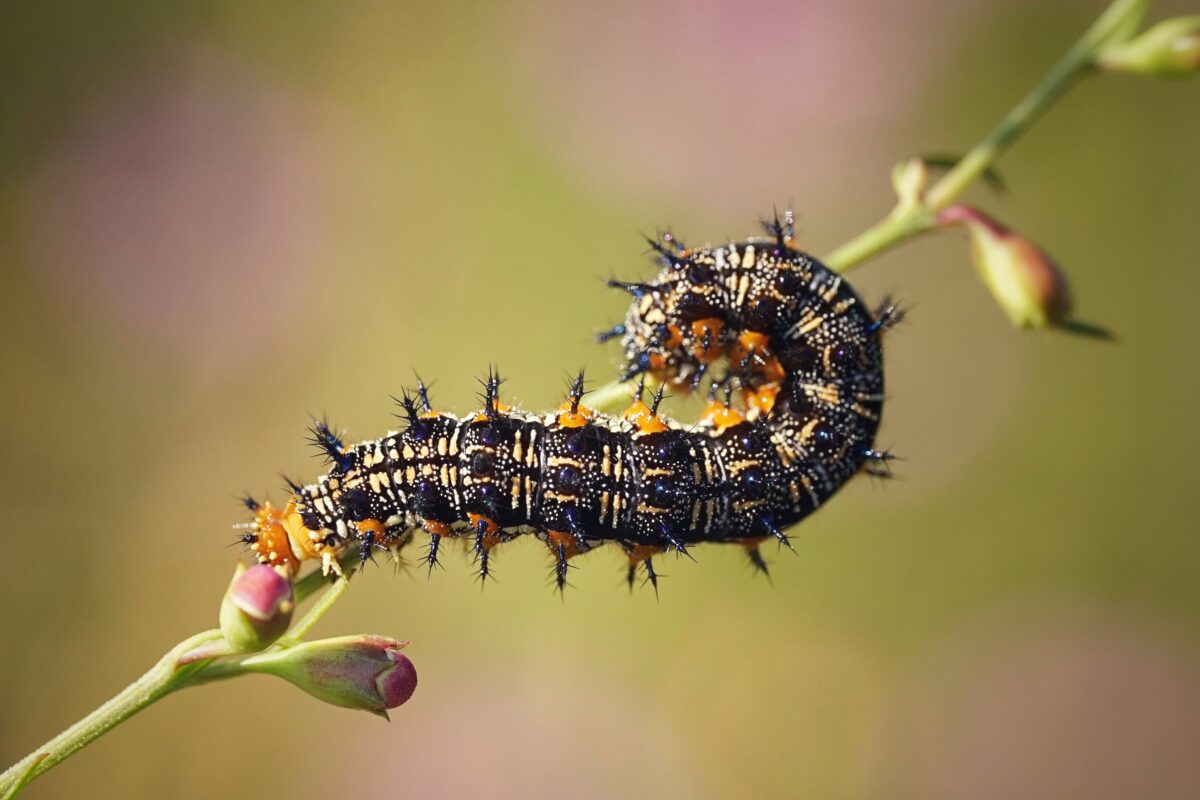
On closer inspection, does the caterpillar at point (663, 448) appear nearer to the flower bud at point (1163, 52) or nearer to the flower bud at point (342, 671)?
the flower bud at point (342, 671)

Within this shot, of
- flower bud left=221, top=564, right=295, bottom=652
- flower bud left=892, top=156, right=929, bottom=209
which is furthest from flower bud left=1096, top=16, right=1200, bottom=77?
flower bud left=221, top=564, right=295, bottom=652

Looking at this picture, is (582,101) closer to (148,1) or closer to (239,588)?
(148,1)

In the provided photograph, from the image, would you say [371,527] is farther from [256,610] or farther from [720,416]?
[720,416]

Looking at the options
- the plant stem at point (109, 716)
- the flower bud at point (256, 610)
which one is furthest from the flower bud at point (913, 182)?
the plant stem at point (109, 716)

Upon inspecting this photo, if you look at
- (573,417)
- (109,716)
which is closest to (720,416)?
(573,417)

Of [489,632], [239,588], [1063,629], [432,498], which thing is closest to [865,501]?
[1063,629]

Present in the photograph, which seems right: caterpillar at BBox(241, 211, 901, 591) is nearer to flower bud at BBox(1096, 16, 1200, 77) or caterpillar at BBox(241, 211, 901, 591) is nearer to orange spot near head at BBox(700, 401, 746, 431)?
orange spot near head at BBox(700, 401, 746, 431)

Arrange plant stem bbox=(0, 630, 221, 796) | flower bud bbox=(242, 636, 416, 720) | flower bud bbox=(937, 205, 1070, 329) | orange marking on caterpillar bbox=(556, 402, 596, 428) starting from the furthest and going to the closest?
1. orange marking on caterpillar bbox=(556, 402, 596, 428)
2. flower bud bbox=(937, 205, 1070, 329)
3. flower bud bbox=(242, 636, 416, 720)
4. plant stem bbox=(0, 630, 221, 796)
